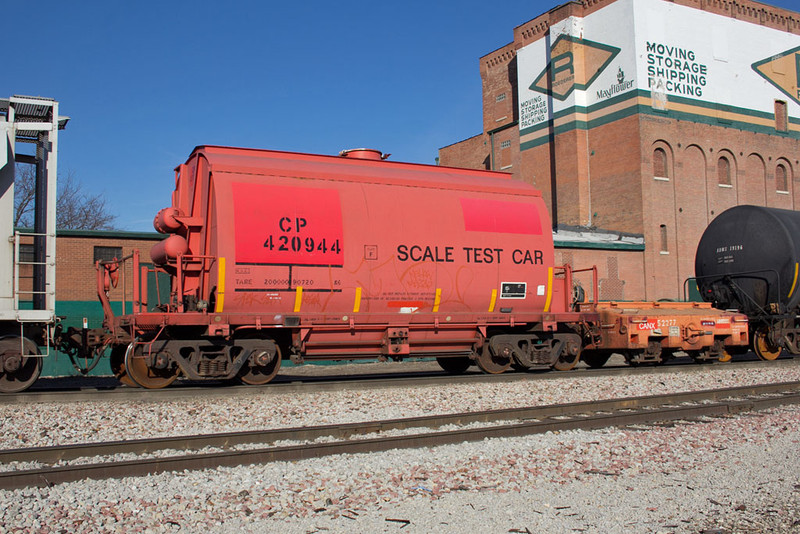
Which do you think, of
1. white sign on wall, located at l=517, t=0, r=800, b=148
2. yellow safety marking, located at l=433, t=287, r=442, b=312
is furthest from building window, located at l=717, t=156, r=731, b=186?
yellow safety marking, located at l=433, t=287, r=442, b=312

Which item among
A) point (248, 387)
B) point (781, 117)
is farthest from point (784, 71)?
point (248, 387)

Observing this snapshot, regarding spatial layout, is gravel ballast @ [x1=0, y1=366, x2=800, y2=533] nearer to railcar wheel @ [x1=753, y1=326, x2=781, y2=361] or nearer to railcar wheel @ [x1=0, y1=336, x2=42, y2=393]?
railcar wheel @ [x1=0, y1=336, x2=42, y2=393]

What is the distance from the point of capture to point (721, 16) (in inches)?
1591

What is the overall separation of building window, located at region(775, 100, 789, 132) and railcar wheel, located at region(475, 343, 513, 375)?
3963cm

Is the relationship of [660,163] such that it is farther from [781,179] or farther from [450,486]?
[450,486]

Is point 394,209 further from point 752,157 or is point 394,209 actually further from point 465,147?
point 465,147

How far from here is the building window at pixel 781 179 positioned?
44.1m

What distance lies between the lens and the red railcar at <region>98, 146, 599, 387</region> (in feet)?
34.1

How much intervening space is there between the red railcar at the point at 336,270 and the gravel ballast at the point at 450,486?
2.13 m

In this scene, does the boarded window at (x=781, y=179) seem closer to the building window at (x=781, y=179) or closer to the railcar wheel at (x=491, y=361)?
the building window at (x=781, y=179)

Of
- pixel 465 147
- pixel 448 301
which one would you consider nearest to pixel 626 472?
pixel 448 301

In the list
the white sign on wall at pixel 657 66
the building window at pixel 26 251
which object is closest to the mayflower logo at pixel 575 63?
the white sign on wall at pixel 657 66

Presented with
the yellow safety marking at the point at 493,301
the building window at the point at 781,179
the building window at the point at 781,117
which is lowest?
the yellow safety marking at the point at 493,301

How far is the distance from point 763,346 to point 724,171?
1103 inches
